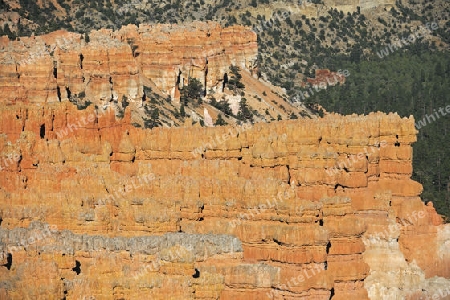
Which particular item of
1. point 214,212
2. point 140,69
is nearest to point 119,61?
point 140,69

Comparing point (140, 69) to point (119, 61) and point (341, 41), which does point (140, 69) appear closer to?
point (119, 61)

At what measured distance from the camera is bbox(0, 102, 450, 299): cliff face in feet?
175

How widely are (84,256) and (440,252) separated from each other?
59.1ft

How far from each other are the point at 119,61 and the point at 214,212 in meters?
42.8

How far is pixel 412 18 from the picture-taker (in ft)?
593

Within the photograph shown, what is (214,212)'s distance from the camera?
59.2 m

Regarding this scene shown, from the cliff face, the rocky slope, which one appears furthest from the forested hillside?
the cliff face

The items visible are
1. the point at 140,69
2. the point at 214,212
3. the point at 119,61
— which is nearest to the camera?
the point at 214,212

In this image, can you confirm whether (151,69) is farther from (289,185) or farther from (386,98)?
(289,185)

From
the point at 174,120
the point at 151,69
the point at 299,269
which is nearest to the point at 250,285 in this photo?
the point at 299,269

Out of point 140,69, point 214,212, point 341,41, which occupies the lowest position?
point 214,212

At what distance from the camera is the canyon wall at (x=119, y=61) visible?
303 feet

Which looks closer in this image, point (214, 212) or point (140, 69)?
point (214, 212)

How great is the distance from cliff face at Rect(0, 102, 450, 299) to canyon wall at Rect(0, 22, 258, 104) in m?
17.4
